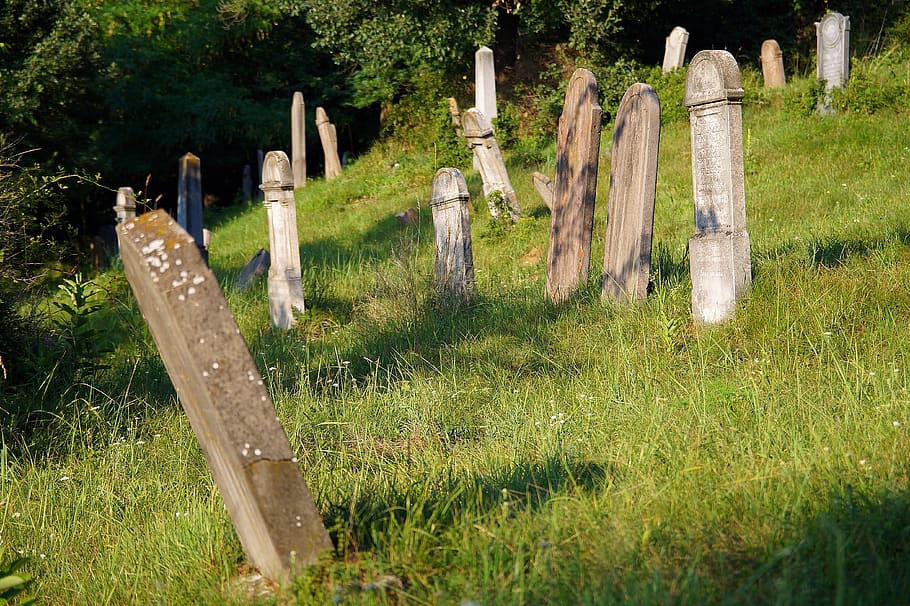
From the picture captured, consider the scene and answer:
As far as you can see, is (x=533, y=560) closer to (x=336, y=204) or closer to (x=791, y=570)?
(x=791, y=570)

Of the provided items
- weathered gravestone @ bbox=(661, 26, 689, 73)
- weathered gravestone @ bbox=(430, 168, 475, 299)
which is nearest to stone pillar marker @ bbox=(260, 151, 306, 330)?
weathered gravestone @ bbox=(430, 168, 475, 299)

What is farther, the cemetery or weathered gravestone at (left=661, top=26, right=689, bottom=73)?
weathered gravestone at (left=661, top=26, right=689, bottom=73)

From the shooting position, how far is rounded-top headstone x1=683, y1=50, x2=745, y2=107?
16.5 feet

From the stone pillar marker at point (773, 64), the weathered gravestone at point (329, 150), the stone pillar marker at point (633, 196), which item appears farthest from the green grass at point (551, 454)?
the weathered gravestone at point (329, 150)

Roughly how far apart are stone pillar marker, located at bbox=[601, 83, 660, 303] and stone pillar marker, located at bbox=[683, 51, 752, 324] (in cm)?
68

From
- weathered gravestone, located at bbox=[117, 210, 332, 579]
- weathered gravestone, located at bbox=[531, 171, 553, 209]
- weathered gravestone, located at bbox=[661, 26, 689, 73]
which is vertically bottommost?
weathered gravestone, located at bbox=[117, 210, 332, 579]

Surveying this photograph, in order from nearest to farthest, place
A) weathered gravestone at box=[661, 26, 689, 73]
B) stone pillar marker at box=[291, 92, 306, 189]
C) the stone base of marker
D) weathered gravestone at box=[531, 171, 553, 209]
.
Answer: the stone base of marker → weathered gravestone at box=[531, 171, 553, 209] → weathered gravestone at box=[661, 26, 689, 73] → stone pillar marker at box=[291, 92, 306, 189]

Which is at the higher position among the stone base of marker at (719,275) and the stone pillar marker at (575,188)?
the stone pillar marker at (575,188)

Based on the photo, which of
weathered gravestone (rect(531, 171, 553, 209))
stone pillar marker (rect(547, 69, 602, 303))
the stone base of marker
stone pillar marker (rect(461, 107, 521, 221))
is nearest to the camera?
the stone base of marker

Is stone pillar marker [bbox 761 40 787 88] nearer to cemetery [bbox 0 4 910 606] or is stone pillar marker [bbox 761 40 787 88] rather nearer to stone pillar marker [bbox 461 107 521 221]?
cemetery [bbox 0 4 910 606]

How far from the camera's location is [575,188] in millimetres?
6801

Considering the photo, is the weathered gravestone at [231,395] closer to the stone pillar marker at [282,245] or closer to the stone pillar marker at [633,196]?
the stone pillar marker at [633,196]

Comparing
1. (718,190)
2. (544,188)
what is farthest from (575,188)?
(544,188)

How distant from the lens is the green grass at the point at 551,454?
2266 mm
